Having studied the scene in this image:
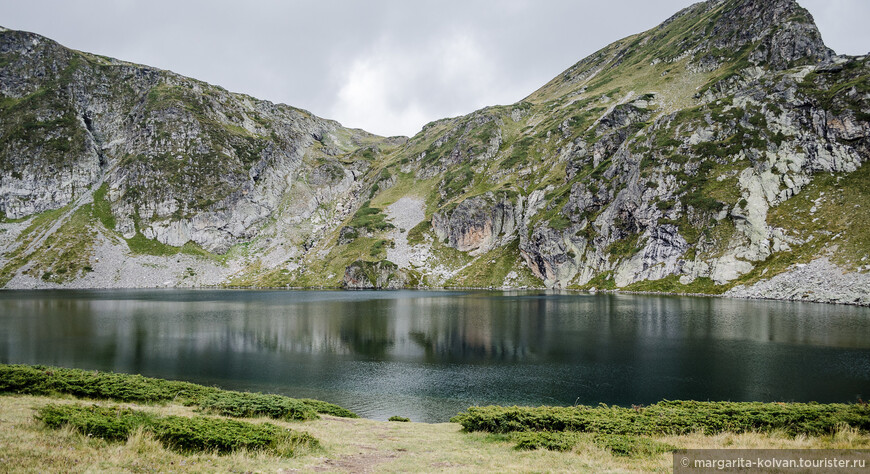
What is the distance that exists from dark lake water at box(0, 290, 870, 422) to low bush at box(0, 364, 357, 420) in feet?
27.6

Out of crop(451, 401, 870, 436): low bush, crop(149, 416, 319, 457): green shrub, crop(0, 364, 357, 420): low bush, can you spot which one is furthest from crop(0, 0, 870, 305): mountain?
crop(149, 416, 319, 457): green shrub

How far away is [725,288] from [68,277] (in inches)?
8868

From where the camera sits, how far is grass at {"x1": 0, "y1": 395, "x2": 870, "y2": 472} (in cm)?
1028

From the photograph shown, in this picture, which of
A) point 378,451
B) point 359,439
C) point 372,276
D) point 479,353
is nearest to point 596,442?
point 378,451

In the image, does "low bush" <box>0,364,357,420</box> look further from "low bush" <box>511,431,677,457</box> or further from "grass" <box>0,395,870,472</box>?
"low bush" <box>511,431,677,457</box>

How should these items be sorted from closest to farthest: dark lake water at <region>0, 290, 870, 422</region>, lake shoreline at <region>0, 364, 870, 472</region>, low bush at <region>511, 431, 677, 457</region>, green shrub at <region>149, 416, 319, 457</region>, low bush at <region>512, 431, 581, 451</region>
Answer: lake shoreline at <region>0, 364, 870, 472</region>
green shrub at <region>149, 416, 319, 457</region>
low bush at <region>511, 431, 677, 457</region>
low bush at <region>512, 431, 581, 451</region>
dark lake water at <region>0, 290, 870, 422</region>

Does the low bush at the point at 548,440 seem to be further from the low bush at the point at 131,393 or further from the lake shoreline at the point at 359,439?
the low bush at the point at 131,393

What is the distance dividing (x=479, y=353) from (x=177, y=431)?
3692 cm

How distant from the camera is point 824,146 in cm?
11438

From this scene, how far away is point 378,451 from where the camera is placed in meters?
16.0

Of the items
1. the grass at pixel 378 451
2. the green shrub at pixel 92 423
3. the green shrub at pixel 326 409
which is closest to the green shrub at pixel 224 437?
the grass at pixel 378 451

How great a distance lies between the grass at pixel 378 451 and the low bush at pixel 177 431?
10.2 inches

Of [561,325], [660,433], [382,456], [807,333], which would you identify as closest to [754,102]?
[807,333]

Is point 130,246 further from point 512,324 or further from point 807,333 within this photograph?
point 807,333
